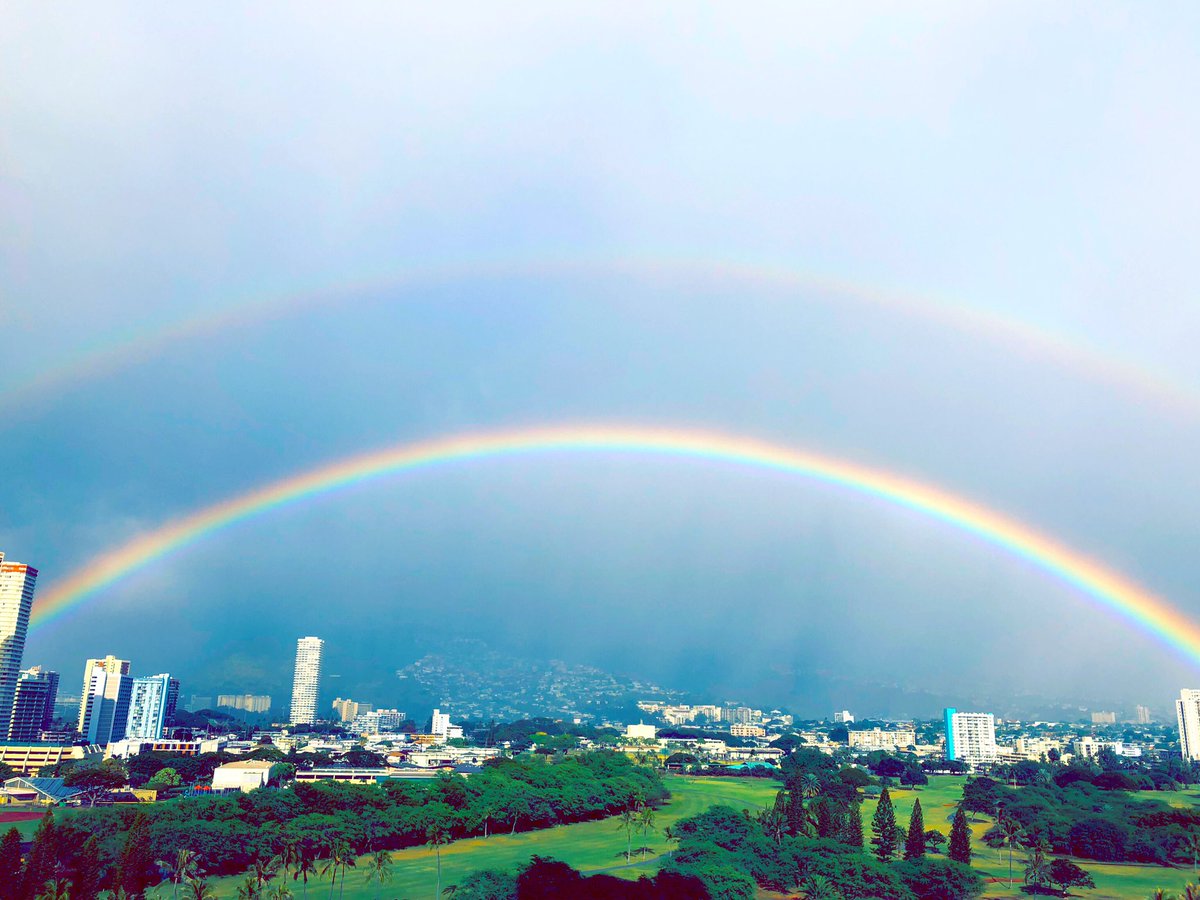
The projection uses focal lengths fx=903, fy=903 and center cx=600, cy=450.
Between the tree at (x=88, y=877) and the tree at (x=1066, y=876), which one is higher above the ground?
the tree at (x=88, y=877)

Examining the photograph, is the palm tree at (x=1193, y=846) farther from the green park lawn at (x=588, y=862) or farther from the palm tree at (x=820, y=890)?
the palm tree at (x=820, y=890)

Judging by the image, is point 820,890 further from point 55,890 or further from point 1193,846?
point 55,890

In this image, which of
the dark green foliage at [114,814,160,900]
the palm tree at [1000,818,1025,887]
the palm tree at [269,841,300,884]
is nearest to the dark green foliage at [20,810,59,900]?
the dark green foliage at [114,814,160,900]

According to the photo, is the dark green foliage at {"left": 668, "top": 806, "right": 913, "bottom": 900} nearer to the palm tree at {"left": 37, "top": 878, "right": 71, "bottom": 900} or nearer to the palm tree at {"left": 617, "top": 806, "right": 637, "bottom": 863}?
the palm tree at {"left": 617, "top": 806, "right": 637, "bottom": 863}

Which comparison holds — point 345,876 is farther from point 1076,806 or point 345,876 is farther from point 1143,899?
point 1076,806

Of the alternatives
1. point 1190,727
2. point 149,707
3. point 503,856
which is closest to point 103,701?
point 149,707

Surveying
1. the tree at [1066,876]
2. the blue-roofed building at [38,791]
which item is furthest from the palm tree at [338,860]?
the blue-roofed building at [38,791]

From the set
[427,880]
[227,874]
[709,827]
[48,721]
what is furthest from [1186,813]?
[48,721]
